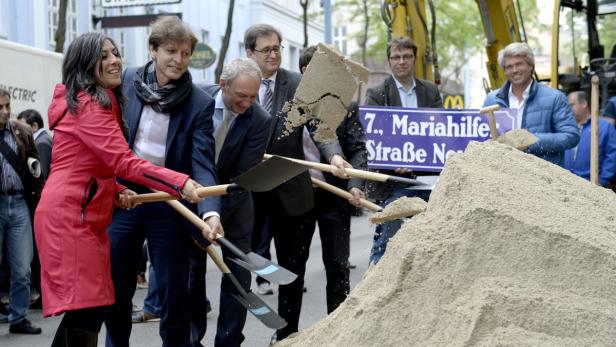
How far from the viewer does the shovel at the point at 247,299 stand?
5.64 metres

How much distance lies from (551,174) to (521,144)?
3.72ft

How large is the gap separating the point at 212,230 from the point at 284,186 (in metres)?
1.52

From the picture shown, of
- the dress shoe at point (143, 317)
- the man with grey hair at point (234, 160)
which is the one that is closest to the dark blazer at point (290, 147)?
the man with grey hair at point (234, 160)

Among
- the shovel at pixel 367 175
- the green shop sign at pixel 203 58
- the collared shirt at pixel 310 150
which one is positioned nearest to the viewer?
the shovel at pixel 367 175

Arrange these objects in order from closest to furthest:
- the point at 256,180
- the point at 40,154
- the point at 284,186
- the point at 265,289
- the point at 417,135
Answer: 1. the point at 256,180
2. the point at 284,186
3. the point at 417,135
4. the point at 40,154
5. the point at 265,289

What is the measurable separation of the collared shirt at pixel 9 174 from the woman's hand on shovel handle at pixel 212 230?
400cm

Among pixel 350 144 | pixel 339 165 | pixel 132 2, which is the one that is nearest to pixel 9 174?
pixel 350 144

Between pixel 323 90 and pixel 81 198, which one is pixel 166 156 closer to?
pixel 81 198

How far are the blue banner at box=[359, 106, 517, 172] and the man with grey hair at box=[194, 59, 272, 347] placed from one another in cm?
208

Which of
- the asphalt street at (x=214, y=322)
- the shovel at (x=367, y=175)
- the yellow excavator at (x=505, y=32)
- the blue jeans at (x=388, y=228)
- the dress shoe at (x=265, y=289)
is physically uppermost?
the yellow excavator at (x=505, y=32)

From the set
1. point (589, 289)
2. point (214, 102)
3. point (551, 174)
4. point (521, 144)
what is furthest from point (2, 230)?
point (589, 289)

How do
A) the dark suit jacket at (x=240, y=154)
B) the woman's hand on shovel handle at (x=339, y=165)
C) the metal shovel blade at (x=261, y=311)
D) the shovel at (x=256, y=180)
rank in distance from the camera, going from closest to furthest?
1. the shovel at (x=256, y=180)
2. the metal shovel blade at (x=261, y=311)
3. the dark suit jacket at (x=240, y=154)
4. the woman's hand on shovel handle at (x=339, y=165)

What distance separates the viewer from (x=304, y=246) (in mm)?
7328

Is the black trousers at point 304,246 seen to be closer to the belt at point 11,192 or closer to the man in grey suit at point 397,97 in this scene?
the man in grey suit at point 397,97
